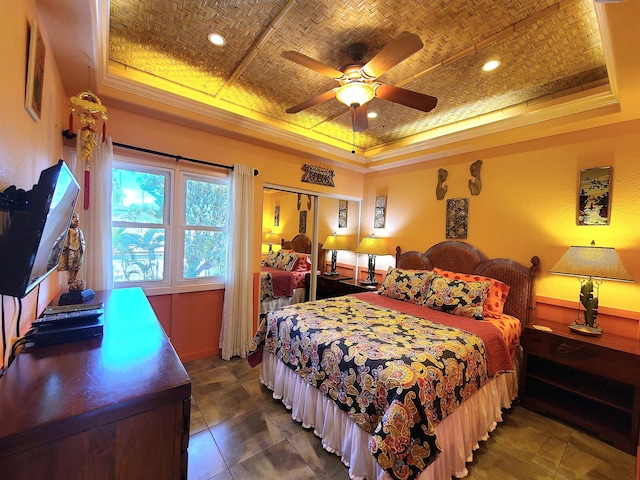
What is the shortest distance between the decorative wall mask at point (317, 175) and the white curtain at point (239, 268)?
0.86 metres

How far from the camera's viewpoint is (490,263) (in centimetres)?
298

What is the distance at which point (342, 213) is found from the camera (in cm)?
437

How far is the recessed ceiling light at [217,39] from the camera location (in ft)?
6.61

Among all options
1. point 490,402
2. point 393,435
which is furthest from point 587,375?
point 393,435

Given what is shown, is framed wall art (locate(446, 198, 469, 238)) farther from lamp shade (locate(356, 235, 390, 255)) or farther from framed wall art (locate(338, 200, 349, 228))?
framed wall art (locate(338, 200, 349, 228))

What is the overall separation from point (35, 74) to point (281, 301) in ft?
10.00

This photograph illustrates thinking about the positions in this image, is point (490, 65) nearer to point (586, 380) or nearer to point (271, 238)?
point (586, 380)

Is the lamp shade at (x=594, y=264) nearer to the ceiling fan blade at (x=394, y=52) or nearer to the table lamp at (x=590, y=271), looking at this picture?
the table lamp at (x=590, y=271)

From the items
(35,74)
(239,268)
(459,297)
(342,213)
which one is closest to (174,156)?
(239,268)

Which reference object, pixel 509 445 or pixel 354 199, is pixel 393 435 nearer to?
pixel 509 445

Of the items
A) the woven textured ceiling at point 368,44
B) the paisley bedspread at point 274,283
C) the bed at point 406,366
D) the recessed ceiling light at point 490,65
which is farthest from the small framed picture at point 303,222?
the recessed ceiling light at point 490,65

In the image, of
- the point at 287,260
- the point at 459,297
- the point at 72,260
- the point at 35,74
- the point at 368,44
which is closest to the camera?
the point at 35,74

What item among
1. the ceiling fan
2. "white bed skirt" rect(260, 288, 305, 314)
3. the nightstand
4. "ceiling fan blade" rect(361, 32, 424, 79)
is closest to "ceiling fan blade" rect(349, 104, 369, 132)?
the ceiling fan

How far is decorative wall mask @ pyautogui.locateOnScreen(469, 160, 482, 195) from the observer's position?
315cm
